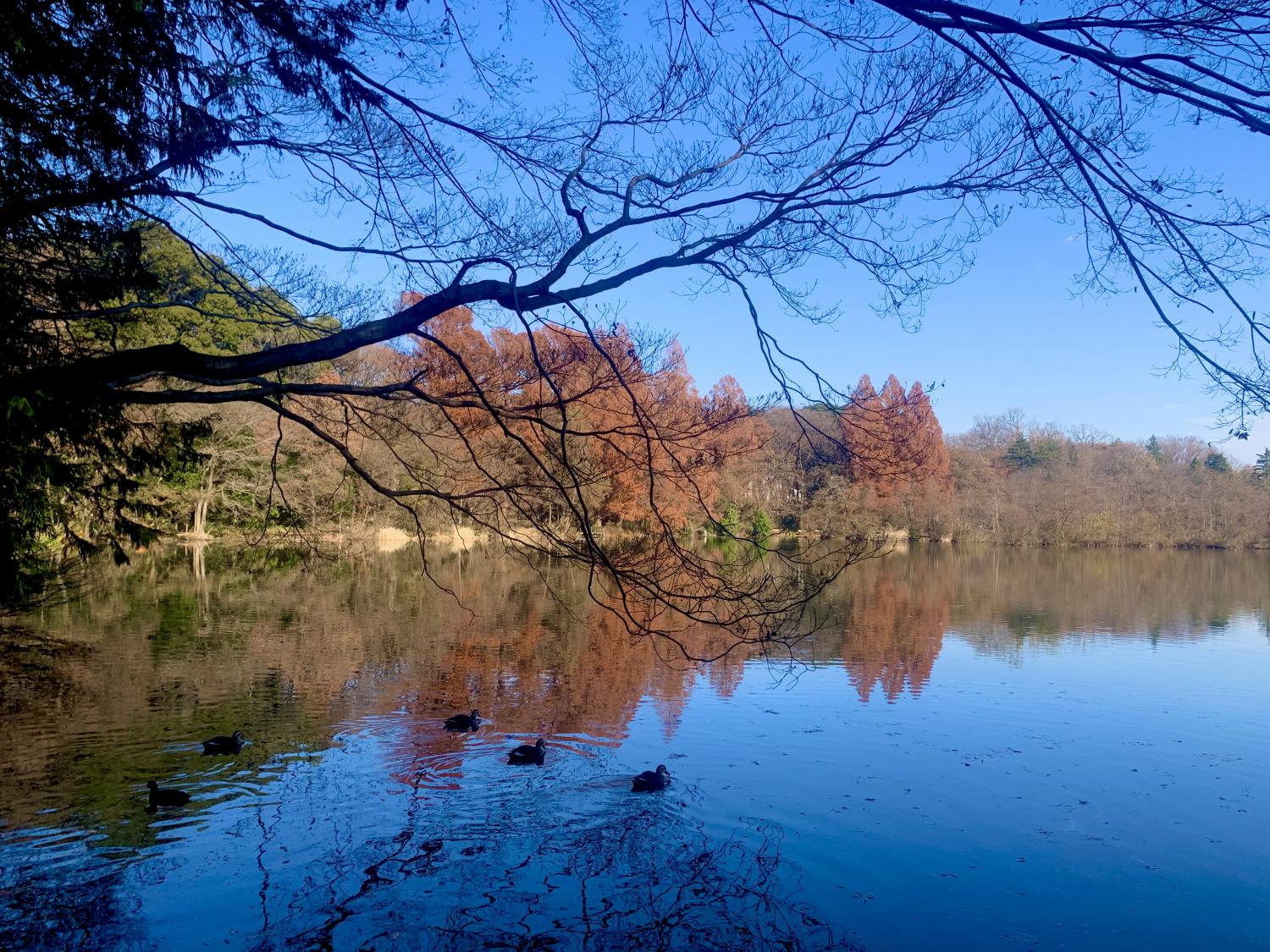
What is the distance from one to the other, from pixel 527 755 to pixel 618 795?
39.5 inches

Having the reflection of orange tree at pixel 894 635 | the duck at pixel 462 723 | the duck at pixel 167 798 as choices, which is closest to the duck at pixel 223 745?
the duck at pixel 167 798

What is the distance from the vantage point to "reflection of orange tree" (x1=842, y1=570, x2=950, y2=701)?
1166 centimetres

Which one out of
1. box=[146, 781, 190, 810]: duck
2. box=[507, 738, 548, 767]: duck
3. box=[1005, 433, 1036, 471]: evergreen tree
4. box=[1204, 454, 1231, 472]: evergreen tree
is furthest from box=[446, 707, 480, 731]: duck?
box=[1204, 454, 1231, 472]: evergreen tree

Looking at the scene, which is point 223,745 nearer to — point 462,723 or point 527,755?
point 462,723

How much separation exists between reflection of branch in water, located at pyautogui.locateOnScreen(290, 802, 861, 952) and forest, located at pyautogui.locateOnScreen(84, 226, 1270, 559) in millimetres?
2022

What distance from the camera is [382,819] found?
20.4 ft

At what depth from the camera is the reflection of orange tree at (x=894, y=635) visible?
11.7 metres

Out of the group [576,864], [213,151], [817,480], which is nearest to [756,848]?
[576,864]

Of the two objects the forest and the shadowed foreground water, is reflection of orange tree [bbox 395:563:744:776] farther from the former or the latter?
the forest

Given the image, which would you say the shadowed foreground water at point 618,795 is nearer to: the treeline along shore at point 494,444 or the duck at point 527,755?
the duck at point 527,755

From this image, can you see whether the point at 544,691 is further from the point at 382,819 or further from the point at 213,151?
the point at 213,151

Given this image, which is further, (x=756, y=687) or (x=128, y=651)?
(x=128, y=651)

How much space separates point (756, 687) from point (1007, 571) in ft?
72.3

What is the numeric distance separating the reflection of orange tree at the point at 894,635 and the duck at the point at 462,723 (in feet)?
14.6
